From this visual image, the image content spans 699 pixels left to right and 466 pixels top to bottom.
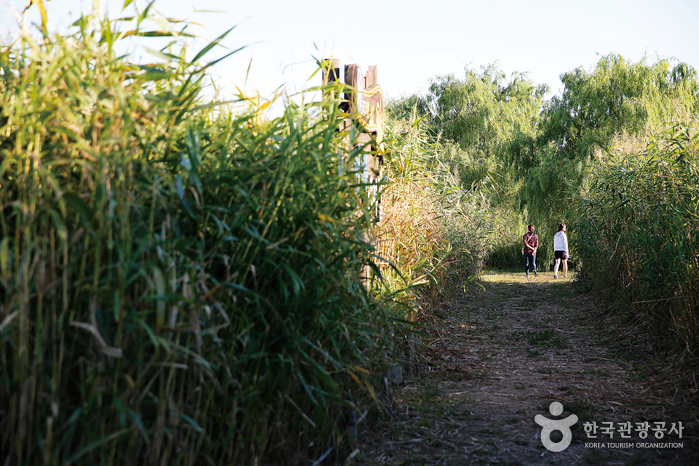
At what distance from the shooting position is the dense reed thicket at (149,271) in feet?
4.78

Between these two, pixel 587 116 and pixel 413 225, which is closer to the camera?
pixel 413 225

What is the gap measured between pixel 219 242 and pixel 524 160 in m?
16.2

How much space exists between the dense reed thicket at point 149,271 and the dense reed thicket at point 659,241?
2913 mm

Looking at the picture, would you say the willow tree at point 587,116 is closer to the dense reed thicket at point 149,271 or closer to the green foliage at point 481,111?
the green foliage at point 481,111

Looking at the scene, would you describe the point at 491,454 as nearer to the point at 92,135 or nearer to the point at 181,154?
the point at 181,154

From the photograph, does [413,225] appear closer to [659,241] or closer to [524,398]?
[524,398]

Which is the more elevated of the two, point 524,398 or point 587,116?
point 587,116

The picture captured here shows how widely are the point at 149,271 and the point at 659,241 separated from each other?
14.9ft

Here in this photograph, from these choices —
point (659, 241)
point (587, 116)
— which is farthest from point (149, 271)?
point (587, 116)

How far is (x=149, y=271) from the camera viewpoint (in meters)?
1.66

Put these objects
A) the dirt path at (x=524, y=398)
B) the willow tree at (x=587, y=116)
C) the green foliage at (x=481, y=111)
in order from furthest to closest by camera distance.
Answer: the green foliage at (x=481, y=111) → the willow tree at (x=587, y=116) → the dirt path at (x=524, y=398)

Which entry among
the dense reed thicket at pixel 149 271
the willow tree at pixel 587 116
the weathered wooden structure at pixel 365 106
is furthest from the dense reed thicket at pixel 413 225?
the willow tree at pixel 587 116

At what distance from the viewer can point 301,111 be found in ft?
8.00

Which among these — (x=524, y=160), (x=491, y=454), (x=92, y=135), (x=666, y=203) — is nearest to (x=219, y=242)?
(x=92, y=135)
